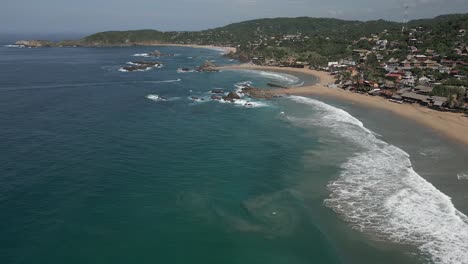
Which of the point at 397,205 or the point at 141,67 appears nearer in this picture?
the point at 397,205

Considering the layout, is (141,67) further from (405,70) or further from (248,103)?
(405,70)

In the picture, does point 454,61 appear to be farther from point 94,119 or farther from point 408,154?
point 94,119

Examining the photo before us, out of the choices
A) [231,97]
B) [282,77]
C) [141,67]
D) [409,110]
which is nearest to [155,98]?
[231,97]

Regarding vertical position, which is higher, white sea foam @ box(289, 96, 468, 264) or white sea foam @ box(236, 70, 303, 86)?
white sea foam @ box(236, 70, 303, 86)

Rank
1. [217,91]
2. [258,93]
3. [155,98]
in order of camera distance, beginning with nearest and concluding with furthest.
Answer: [155,98] → [258,93] → [217,91]

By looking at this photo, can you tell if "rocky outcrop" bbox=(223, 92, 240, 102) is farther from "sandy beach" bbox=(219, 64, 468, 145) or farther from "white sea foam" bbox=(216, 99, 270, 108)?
"sandy beach" bbox=(219, 64, 468, 145)

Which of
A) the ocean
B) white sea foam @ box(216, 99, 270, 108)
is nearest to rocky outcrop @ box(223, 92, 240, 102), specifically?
white sea foam @ box(216, 99, 270, 108)

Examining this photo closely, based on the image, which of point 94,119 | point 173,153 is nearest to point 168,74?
point 94,119
